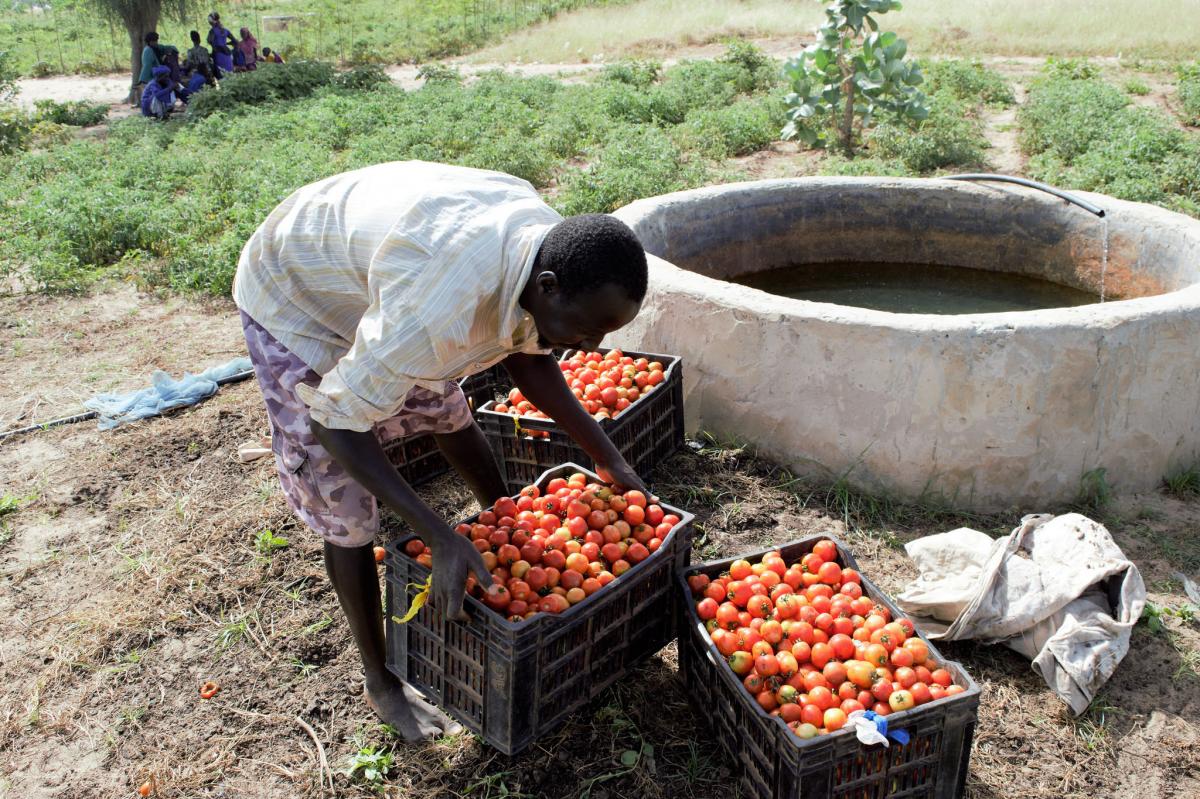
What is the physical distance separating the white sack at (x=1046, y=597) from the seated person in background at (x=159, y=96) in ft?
49.6

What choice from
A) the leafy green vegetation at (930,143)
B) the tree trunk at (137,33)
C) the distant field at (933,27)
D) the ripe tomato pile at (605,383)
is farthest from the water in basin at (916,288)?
the tree trunk at (137,33)

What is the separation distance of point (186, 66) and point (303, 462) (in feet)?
53.6

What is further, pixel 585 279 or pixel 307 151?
pixel 307 151

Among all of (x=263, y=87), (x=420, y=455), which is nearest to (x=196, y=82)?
(x=263, y=87)

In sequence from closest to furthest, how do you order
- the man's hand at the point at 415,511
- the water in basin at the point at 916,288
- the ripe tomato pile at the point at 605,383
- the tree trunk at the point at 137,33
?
the man's hand at the point at 415,511 → the ripe tomato pile at the point at 605,383 → the water in basin at the point at 916,288 → the tree trunk at the point at 137,33

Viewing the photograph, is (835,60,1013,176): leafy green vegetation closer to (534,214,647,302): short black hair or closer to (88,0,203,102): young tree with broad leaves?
(534,214,647,302): short black hair

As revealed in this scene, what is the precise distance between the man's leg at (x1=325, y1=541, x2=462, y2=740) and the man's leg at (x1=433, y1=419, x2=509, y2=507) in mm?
527

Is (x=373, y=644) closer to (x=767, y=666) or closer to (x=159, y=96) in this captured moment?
(x=767, y=666)

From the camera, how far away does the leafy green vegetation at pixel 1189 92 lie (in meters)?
10.8

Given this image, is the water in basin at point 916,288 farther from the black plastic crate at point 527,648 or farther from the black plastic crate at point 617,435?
the black plastic crate at point 527,648

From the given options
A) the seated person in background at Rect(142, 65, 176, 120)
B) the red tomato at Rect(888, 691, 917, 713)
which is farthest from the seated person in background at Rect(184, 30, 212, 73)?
the red tomato at Rect(888, 691, 917, 713)

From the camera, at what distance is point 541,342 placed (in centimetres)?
234

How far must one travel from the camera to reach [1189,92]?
36.7 ft

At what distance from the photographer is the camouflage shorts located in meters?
2.50
